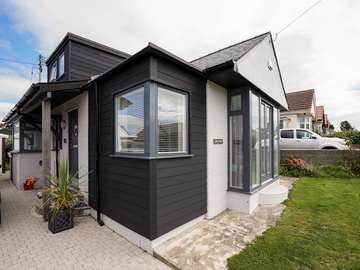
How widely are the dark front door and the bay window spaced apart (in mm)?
2545

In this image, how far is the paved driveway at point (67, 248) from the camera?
2676mm

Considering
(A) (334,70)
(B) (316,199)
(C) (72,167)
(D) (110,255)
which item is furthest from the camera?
(A) (334,70)

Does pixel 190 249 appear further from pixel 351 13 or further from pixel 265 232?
pixel 351 13

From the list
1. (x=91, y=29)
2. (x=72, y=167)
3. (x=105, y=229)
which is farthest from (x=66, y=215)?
(x=91, y=29)

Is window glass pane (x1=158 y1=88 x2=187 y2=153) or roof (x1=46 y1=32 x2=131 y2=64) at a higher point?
roof (x1=46 y1=32 x2=131 y2=64)

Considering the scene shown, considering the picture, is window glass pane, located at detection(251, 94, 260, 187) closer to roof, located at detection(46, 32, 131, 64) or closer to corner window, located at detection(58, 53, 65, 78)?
roof, located at detection(46, 32, 131, 64)

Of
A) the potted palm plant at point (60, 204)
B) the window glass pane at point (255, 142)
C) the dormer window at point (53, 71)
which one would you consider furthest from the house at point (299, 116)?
the potted palm plant at point (60, 204)

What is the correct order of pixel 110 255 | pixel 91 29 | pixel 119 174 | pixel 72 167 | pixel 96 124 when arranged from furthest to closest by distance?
pixel 91 29 < pixel 72 167 < pixel 96 124 < pixel 119 174 < pixel 110 255

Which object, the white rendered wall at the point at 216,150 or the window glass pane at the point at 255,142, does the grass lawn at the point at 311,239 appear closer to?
the window glass pane at the point at 255,142

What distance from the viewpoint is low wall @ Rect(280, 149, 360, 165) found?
8430mm

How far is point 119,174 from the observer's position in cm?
363

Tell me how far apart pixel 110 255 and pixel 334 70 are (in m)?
17.2

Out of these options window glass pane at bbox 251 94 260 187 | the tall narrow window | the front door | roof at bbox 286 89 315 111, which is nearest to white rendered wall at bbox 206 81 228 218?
the tall narrow window

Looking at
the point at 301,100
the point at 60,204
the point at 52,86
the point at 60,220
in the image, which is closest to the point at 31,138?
the point at 52,86
